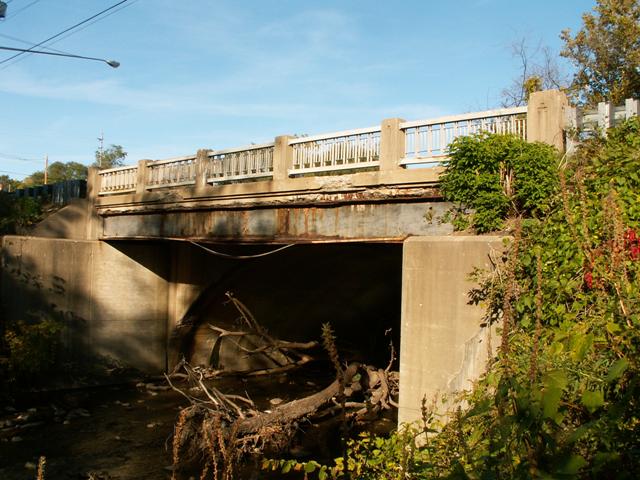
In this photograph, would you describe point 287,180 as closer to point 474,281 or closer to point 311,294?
point 474,281

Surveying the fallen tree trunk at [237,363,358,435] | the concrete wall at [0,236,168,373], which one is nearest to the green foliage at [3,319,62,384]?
the concrete wall at [0,236,168,373]

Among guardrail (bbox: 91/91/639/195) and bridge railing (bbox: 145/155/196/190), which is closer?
guardrail (bbox: 91/91/639/195)

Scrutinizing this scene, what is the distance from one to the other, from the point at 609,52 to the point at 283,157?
14049 millimetres

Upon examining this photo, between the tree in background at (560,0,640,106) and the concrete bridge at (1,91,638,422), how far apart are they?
31.4 ft

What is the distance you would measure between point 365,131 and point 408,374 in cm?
360

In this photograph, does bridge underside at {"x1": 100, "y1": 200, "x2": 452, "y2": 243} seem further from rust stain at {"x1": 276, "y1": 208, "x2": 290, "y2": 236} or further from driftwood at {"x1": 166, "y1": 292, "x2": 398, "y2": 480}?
driftwood at {"x1": 166, "y1": 292, "x2": 398, "y2": 480}

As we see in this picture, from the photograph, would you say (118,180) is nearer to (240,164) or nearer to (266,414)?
(240,164)

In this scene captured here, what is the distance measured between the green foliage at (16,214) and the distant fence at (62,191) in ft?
3.09

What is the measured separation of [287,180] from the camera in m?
9.65

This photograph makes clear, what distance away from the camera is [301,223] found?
967 centimetres

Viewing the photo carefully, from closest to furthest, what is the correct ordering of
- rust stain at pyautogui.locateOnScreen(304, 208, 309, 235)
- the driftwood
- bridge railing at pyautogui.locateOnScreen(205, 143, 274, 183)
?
the driftwood → rust stain at pyautogui.locateOnScreen(304, 208, 309, 235) → bridge railing at pyautogui.locateOnScreen(205, 143, 274, 183)

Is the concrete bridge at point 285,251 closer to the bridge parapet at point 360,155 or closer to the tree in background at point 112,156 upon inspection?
the bridge parapet at point 360,155

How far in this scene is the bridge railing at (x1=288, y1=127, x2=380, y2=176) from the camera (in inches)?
335

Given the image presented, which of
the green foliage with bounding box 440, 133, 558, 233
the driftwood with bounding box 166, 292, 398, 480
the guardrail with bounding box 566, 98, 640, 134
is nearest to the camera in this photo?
the green foliage with bounding box 440, 133, 558, 233
